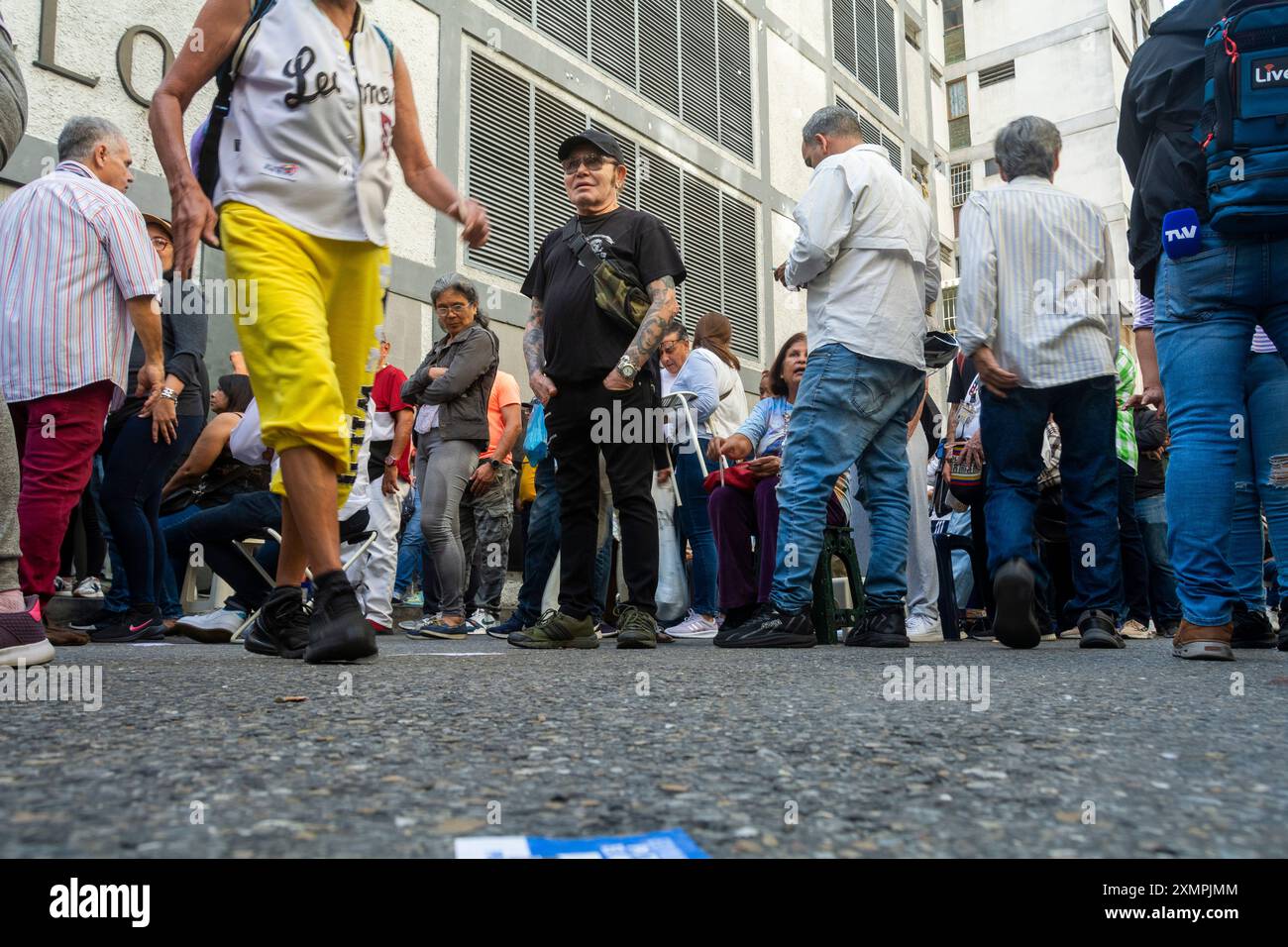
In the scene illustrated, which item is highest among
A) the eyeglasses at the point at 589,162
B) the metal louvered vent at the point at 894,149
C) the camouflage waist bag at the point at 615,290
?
the metal louvered vent at the point at 894,149

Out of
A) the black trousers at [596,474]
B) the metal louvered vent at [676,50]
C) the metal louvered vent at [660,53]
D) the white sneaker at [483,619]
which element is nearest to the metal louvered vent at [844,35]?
the metal louvered vent at [676,50]

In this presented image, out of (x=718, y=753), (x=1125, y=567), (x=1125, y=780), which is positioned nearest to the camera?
(x=1125, y=780)

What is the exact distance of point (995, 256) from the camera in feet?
13.2

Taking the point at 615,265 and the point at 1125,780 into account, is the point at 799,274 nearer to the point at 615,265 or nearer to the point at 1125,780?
the point at 615,265

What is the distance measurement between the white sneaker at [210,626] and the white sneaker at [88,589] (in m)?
2.04

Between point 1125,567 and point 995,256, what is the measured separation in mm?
2102

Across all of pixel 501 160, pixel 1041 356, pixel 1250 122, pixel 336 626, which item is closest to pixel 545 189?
pixel 501 160

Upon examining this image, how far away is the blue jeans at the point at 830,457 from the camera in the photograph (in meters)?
3.82

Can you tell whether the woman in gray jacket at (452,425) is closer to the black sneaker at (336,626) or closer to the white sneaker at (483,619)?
the white sneaker at (483,619)

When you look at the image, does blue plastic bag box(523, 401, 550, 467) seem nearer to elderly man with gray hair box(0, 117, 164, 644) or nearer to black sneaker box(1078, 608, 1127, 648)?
elderly man with gray hair box(0, 117, 164, 644)

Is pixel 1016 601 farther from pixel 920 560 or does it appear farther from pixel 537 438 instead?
pixel 537 438

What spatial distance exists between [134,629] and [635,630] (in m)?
2.34

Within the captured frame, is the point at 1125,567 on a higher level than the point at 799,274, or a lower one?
lower
